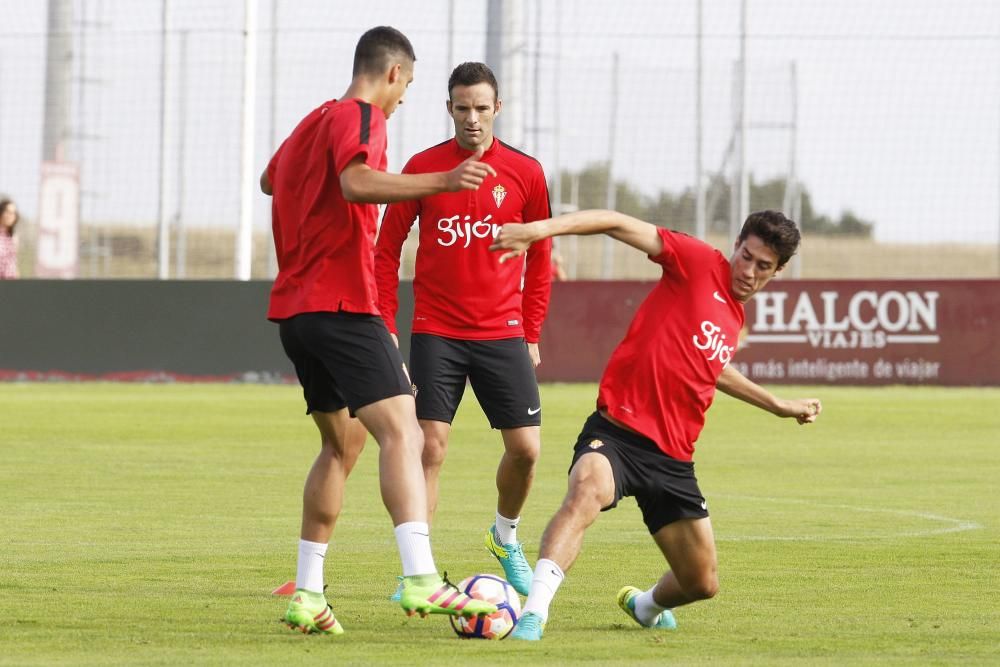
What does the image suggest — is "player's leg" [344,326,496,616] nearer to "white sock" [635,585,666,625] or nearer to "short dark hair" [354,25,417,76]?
"white sock" [635,585,666,625]

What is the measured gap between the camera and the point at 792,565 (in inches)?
360

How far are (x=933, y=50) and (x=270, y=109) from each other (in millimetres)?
11418

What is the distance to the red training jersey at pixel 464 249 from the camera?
28.7 feet

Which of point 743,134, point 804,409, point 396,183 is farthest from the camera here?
point 743,134

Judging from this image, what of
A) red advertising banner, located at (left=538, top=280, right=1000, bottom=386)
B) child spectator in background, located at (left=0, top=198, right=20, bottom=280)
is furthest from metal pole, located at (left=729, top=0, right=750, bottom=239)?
child spectator in background, located at (left=0, top=198, right=20, bottom=280)

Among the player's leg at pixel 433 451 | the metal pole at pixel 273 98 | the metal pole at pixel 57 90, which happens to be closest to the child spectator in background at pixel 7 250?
the metal pole at pixel 57 90

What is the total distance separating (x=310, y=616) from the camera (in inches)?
274

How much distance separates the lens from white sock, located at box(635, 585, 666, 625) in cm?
739

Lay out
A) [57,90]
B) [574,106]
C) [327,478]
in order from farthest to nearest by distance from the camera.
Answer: [574,106], [57,90], [327,478]

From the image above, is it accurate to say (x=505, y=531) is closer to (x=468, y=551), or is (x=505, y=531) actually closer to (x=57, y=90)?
(x=468, y=551)

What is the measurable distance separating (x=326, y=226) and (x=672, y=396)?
1544mm

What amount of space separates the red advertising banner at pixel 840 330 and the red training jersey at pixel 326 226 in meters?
19.2

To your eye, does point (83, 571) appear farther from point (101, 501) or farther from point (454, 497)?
point (454, 497)

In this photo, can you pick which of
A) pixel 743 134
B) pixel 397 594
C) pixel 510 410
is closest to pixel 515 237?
pixel 397 594
